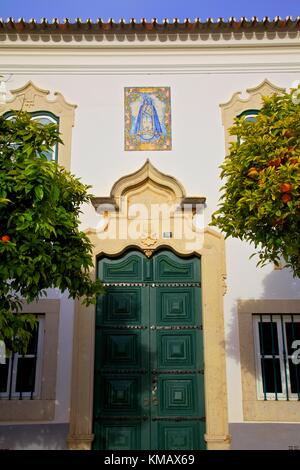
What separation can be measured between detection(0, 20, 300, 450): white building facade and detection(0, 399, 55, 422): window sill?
0.05 feet

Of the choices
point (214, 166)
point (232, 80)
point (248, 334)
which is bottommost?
point (248, 334)

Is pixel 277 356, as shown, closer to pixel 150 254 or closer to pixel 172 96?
pixel 150 254

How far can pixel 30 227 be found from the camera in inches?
195

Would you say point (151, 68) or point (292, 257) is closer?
point (292, 257)

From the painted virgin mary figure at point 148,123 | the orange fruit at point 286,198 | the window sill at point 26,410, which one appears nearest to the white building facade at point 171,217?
the window sill at point 26,410

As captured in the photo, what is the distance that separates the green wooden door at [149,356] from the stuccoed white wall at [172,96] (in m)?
0.86

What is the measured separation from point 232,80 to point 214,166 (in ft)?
5.41

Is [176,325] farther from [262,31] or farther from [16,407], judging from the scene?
[262,31]

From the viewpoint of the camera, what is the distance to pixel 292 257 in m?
6.09

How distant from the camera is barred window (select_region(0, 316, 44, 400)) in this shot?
754 centimetres

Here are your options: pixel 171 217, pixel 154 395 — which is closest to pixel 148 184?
pixel 171 217

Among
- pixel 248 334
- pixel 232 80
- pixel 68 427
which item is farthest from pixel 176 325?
pixel 232 80

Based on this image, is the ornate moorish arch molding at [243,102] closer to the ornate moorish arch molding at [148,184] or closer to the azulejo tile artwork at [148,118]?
the azulejo tile artwork at [148,118]

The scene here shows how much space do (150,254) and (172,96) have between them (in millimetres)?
2755
